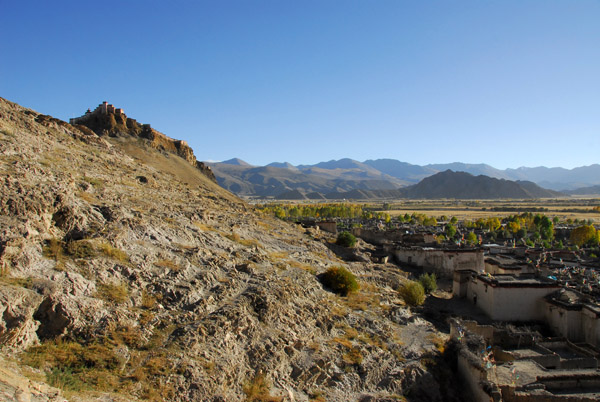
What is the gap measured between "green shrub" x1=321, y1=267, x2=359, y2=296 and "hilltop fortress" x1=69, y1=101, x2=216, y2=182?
Result: 3802 centimetres

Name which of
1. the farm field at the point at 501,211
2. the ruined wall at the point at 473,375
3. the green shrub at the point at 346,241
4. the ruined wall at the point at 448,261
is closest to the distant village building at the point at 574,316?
the ruined wall at the point at 473,375

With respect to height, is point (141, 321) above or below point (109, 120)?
below

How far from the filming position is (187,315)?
1356 centimetres

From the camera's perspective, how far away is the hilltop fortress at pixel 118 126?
51688mm

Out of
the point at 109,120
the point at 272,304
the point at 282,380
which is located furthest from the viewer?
the point at 109,120

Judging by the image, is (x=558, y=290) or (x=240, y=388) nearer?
(x=240, y=388)

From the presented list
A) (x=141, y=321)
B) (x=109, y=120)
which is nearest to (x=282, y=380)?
(x=141, y=321)

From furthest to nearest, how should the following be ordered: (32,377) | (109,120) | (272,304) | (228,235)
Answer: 1. (109,120)
2. (228,235)
3. (272,304)
4. (32,377)

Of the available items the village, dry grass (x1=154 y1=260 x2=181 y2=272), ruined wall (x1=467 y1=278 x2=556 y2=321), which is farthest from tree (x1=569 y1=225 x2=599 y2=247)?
dry grass (x1=154 y1=260 x2=181 y2=272)

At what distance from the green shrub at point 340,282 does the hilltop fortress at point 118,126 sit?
1497 inches

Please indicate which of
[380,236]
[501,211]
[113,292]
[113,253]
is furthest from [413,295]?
[501,211]

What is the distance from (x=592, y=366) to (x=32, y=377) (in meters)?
19.6

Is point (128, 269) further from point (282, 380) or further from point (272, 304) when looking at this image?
point (282, 380)

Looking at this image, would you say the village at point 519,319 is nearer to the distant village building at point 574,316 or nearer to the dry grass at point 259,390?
the distant village building at point 574,316
